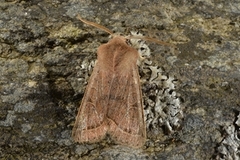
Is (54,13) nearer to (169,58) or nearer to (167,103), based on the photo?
(169,58)

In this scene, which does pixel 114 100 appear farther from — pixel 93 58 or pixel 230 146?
pixel 230 146

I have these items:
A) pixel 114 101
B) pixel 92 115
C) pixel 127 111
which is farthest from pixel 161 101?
pixel 92 115

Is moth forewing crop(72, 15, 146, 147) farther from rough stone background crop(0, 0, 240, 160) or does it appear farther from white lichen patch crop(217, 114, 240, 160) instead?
white lichen patch crop(217, 114, 240, 160)

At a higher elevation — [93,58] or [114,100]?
[93,58]

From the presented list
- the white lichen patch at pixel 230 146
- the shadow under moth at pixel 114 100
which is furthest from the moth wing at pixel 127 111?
the white lichen patch at pixel 230 146

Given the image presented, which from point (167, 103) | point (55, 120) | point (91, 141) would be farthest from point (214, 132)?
point (55, 120)
